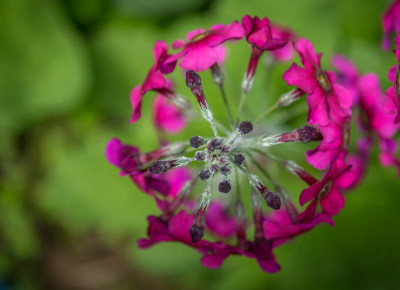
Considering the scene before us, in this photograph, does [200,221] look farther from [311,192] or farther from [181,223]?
A: [311,192]

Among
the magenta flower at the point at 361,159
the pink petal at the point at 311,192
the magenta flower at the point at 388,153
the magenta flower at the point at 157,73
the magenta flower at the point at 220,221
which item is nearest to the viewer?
the pink petal at the point at 311,192

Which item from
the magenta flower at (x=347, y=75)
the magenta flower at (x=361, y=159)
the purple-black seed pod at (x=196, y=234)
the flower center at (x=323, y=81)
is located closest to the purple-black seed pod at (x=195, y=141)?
the purple-black seed pod at (x=196, y=234)

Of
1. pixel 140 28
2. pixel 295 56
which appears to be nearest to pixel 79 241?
pixel 140 28

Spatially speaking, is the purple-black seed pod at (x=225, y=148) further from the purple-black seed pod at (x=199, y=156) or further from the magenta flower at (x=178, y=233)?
the magenta flower at (x=178, y=233)

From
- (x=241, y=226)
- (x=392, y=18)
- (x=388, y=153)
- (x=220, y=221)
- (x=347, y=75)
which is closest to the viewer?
(x=241, y=226)

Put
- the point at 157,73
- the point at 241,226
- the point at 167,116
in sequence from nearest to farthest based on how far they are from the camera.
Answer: the point at 157,73 → the point at 241,226 → the point at 167,116

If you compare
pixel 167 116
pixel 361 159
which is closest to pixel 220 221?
pixel 167 116
